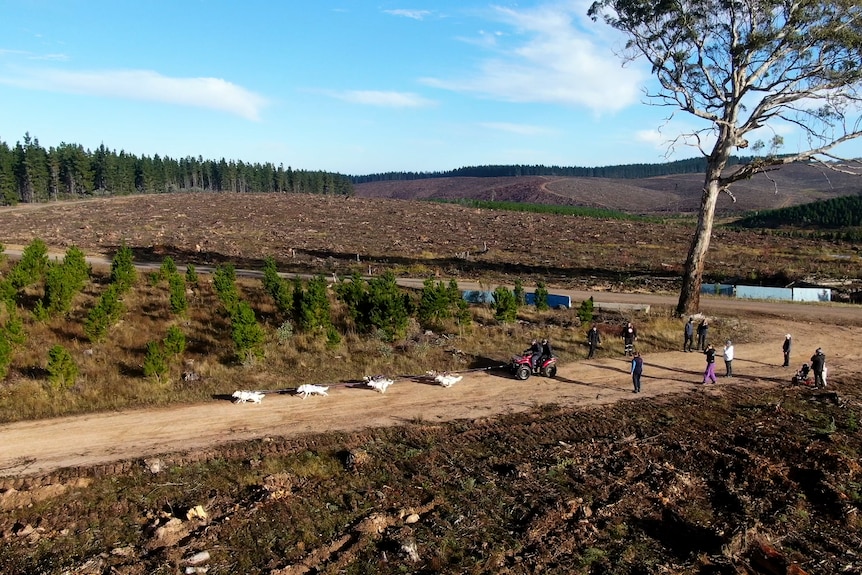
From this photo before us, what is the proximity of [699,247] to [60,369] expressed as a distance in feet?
78.0

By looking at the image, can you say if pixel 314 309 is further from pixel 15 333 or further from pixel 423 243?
pixel 423 243

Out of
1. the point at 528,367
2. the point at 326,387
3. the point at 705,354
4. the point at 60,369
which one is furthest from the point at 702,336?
the point at 60,369

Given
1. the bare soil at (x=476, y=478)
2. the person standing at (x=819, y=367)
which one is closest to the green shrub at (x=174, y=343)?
the bare soil at (x=476, y=478)

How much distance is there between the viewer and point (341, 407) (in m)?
15.2

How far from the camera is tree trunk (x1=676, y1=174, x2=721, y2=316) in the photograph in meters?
23.5

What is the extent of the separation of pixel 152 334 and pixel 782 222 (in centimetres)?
10053

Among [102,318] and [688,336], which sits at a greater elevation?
[102,318]

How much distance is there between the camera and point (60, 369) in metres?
15.3

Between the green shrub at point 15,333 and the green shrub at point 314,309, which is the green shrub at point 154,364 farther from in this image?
the green shrub at point 314,309

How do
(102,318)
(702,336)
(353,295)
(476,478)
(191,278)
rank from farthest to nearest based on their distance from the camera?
(191,278) → (353,295) → (702,336) → (102,318) → (476,478)

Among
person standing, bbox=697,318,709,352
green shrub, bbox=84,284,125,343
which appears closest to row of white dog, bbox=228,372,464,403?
green shrub, bbox=84,284,125,343

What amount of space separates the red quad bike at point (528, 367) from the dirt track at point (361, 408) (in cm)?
Result: 26

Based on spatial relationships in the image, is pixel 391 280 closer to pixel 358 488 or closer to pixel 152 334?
pixel 152 334

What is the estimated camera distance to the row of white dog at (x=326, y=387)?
15402mm
